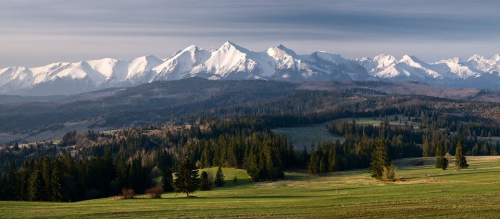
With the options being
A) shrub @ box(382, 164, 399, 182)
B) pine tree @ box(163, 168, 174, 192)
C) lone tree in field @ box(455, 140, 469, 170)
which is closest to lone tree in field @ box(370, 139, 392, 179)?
shrub @ box(382, 164, 399, 182)

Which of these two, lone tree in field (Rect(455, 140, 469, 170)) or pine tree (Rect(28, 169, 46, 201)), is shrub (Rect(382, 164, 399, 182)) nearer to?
lone tree in field (Rect(455, 140, 469, 170))

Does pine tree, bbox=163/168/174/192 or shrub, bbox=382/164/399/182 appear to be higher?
shrub, bbox=382/164/399/182

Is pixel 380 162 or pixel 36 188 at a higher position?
pixel 380 162

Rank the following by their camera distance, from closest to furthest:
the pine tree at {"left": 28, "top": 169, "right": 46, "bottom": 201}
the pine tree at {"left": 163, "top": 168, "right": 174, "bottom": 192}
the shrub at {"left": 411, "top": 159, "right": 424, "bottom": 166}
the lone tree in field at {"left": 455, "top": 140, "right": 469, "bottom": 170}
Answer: the pine tree at {"left": 28, "top": 169, "right": 46, "bottom": 201} < the lone tree in field at {"left": 455, "top": 140, "right": 469, "bottom": 170} < the pine tree at {"left": 163, "top": 168, "right": 174, "bottom": 192} < the shrub at {"left": 411, "top": 159, "right": 424, "bottom": 166}

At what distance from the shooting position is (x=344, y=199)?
5369 centimetres

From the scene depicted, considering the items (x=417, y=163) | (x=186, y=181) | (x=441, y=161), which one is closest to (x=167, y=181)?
(x=186, y=181)

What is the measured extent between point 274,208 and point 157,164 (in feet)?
352

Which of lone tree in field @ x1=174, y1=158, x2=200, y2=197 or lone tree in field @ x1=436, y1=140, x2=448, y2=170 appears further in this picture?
lone tree in field @ x1=436, y1=140, x2=448, y2=170

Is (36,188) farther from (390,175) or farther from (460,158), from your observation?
(460,158)

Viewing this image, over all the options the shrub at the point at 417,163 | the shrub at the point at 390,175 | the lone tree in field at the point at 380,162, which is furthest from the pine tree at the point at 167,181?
the shrub at the point at 417,163

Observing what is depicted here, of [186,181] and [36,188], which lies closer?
[186,181]

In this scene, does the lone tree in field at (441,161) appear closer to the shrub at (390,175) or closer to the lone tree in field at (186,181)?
the shrub at (390,175)

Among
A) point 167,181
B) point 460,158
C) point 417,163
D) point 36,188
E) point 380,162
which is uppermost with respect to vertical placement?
point 460,158

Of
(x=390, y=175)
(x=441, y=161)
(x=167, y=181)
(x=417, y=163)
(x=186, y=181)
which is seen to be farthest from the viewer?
(x=417, y=163)
